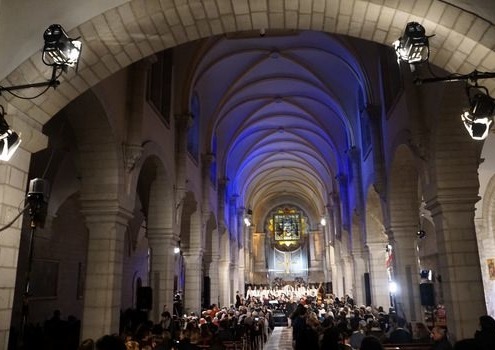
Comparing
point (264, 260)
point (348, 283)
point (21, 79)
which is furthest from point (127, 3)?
point (264, 260)

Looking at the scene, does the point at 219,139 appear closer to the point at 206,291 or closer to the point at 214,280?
the point at 214,280

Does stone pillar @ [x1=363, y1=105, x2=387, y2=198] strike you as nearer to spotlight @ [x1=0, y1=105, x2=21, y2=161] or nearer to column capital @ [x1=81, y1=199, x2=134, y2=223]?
column capital @ [x1=81, y1=199, x2=134, y2=223]

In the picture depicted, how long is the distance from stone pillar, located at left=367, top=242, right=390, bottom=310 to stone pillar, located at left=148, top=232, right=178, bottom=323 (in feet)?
24.4

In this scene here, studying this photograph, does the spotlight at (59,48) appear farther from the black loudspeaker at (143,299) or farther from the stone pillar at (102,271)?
the black loudspeaker at (143,299)

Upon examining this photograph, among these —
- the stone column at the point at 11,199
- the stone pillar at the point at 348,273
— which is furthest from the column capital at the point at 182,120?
the stone pillar at the point at 348,273

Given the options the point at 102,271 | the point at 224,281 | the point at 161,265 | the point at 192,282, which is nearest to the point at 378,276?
the point at 192,282

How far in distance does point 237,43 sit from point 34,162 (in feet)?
26.0

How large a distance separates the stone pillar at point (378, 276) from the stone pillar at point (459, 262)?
7.48 metres

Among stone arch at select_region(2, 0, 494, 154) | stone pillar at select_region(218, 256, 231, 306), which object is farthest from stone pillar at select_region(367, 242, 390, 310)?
stone arch at select_region(2, 0, 494, 154)

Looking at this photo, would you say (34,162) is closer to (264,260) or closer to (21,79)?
(21,79)

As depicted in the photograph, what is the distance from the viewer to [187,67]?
1398 centimetres

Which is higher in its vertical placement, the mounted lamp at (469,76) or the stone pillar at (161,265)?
the mounted lamp at (469,76)

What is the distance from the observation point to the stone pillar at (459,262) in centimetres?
782

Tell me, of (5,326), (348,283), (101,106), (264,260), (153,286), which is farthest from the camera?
(264,260)
